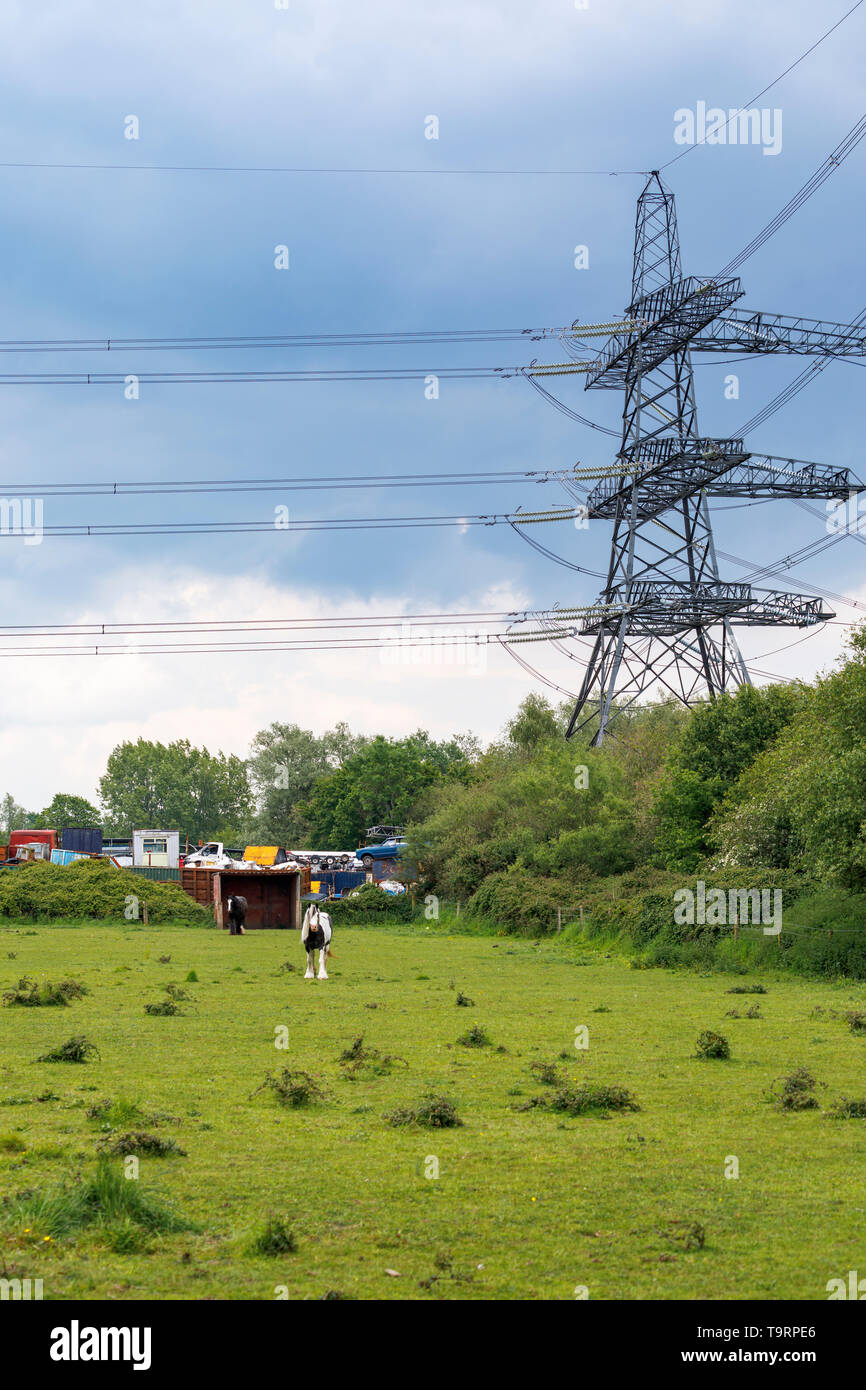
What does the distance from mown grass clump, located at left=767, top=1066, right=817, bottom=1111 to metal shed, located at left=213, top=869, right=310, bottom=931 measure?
39602 millimetres

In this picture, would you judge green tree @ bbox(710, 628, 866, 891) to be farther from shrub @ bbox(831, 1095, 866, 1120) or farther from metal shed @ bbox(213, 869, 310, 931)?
metal shed @ bbox(213, 869, 310, 931)

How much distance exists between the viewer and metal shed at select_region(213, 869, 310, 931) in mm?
53281

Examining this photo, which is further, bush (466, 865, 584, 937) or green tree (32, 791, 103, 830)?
green tree (32, 791, 103, 830)

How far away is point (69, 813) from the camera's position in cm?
17300

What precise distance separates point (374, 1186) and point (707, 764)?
35330mm

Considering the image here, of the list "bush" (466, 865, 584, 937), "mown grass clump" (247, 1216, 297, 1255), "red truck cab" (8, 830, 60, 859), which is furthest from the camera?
"red truck cab" (8, 830, 60, 859)

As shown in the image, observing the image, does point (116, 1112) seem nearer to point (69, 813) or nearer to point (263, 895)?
point (263, 895)

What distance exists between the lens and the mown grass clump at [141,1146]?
10906 mm

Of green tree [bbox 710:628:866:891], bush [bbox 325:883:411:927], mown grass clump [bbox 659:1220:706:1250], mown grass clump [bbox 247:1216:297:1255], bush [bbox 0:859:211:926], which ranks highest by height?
green tree [bbox 710:628:866:891]

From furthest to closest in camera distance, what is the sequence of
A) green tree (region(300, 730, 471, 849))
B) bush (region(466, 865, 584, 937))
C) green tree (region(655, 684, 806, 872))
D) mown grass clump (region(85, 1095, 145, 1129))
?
green tree (region(300, 730, 471, 849))
bush (region(466, 865, 584, 937))
green tree (region(655, 684, 806, 872))
mown grass clump (region(85, 1095, 145, 1129))

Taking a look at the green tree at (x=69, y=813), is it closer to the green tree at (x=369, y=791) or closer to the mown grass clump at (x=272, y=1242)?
the green tree at (x=369, y=791)

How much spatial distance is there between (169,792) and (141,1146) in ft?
535

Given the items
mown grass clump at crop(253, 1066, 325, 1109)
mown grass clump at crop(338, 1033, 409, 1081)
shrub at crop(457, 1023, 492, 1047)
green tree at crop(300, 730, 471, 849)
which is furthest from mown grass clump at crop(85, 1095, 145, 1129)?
green tree at crop(300, 730, 471, 849)
